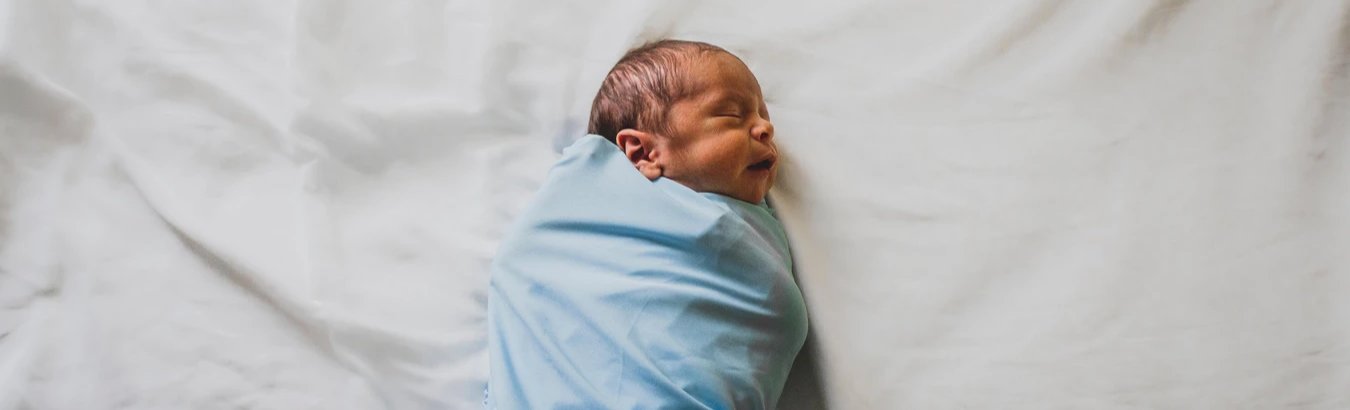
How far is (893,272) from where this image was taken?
3.05ft

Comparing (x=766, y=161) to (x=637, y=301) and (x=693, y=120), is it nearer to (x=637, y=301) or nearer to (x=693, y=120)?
→ (x=693, y=120)

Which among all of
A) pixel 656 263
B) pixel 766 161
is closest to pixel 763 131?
pixel 766 161

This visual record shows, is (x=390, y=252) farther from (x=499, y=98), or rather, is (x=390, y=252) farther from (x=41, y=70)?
(x=41, y=70)

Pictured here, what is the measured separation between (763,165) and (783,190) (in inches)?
2.0

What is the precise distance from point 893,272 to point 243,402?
61 cm

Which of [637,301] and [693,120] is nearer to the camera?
[637,301]

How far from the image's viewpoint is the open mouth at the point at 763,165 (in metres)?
0.96

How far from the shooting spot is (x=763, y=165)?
977 mm

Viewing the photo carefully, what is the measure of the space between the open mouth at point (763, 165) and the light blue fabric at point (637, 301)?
43 millimetres

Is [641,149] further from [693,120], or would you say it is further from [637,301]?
[637,301]

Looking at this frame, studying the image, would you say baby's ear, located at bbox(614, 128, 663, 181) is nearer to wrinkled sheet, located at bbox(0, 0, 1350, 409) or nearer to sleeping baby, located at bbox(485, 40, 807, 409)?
sleeping baby, located at bbox(485, 40, 807, 409)

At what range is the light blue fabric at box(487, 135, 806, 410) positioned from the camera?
799 mm

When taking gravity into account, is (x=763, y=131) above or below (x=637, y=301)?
above

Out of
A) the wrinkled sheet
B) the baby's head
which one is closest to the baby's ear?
the baby's head
